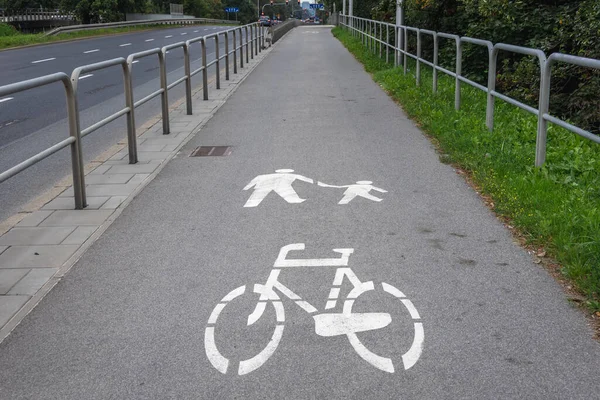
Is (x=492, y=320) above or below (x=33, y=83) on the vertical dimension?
below

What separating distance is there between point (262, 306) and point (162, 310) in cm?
56

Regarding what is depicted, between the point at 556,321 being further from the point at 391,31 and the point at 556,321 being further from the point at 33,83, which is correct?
the point at 391,31

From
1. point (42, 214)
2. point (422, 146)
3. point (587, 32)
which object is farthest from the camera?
point (587, 32)

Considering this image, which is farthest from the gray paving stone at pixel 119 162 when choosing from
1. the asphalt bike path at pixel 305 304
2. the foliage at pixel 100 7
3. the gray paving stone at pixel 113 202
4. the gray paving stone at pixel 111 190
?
the foliage at pixel 100 7

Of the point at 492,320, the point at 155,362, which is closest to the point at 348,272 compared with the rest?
the point at 492,320

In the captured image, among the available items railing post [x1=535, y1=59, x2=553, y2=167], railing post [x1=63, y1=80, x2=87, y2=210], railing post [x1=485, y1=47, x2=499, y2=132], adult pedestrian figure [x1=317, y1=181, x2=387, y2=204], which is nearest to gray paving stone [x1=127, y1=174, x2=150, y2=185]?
railing post [x1=63, y1=80, x2=87, y2=210]

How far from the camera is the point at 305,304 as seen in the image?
14.5 ft

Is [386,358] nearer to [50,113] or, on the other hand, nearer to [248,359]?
[248,359]

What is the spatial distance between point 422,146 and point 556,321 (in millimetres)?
5599

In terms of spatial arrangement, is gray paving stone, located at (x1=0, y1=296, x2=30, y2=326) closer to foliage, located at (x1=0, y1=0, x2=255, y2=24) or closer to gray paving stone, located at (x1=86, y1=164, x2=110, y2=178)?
gray paving stone, located at (x1=86, y1=164, x2=110, y2=178)

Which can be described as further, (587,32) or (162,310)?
(587,32)

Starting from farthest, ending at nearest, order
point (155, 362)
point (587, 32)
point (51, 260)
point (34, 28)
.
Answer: point (34, 28)
point (587, 32)
point (51, 260)
point (155, 362)

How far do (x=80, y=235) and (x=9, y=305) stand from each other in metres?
1.48

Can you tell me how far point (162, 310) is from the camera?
4387mm
